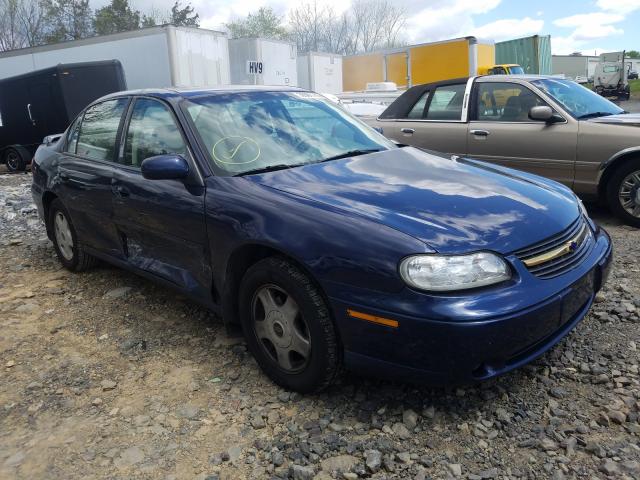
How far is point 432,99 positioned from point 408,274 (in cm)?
513

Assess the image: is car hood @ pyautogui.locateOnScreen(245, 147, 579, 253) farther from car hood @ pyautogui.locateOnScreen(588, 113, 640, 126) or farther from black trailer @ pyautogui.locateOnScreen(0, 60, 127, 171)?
black trailer @ pyautogui.locateOnScreen(0, 60, 127, 171)

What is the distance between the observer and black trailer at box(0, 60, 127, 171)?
11938mm

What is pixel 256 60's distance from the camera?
14422 millimetres

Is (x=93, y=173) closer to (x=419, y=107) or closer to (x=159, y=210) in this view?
(x=159, y=210)

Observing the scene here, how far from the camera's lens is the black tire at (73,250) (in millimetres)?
4652

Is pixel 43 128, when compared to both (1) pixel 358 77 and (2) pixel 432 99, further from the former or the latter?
(1) pixel 358 77

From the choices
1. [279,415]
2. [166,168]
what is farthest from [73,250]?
[279,415]

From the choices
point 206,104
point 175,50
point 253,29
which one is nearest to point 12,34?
point 253,29

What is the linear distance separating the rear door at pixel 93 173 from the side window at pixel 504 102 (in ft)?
13.6

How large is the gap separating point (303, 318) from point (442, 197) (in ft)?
2.96

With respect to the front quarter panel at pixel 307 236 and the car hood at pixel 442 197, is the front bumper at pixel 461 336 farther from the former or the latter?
the car hood at pixel 442 197

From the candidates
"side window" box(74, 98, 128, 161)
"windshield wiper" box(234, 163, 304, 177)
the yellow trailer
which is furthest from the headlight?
the yellow trailer

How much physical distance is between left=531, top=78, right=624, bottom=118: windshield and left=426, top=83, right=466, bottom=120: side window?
858 millimetres

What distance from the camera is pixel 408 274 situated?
2277 mm
